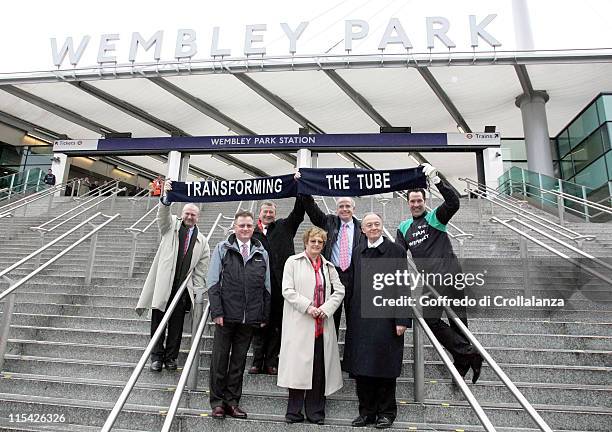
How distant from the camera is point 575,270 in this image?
203 inches

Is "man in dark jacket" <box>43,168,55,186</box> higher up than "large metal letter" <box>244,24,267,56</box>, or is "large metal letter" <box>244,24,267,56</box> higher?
"large metal letter" <box>244,24,267,56</box>

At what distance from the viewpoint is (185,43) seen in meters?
14.9

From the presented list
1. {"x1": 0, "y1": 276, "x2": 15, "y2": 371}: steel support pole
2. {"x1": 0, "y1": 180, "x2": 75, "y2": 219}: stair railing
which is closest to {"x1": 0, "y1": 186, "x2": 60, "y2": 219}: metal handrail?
{"x1": 0, "y1": 180, "x2": 75, "y2": 219}: stair railing

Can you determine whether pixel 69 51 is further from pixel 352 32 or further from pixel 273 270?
pixel 273 270

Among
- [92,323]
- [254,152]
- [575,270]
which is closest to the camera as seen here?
[92,323]

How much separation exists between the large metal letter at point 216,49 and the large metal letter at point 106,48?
3.66 metres

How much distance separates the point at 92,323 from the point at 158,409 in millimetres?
1807

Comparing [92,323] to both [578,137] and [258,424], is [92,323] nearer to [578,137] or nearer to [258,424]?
[258,424]

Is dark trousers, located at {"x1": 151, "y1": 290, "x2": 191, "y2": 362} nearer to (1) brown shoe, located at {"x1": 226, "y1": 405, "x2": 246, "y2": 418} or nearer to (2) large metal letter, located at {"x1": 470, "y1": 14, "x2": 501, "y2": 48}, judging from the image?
(1) brown shoe, located at {"x1": 226, "y1": 405, "x2": 246, "y2": 418}

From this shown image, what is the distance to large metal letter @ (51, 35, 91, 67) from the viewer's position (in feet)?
50.3

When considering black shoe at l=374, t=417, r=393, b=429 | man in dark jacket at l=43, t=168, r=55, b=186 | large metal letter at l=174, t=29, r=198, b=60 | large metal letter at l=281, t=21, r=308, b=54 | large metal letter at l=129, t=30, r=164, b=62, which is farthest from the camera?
man in dark jacket at l=43, t=168, r=55, b=186

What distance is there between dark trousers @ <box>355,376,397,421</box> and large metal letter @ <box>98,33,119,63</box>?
1545cm

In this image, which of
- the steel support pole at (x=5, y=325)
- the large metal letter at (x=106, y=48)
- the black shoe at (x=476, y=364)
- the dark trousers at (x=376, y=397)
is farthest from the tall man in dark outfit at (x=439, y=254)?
the large metal letter at (x=106, y=48)

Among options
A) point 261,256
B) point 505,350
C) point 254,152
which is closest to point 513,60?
point 254,152
